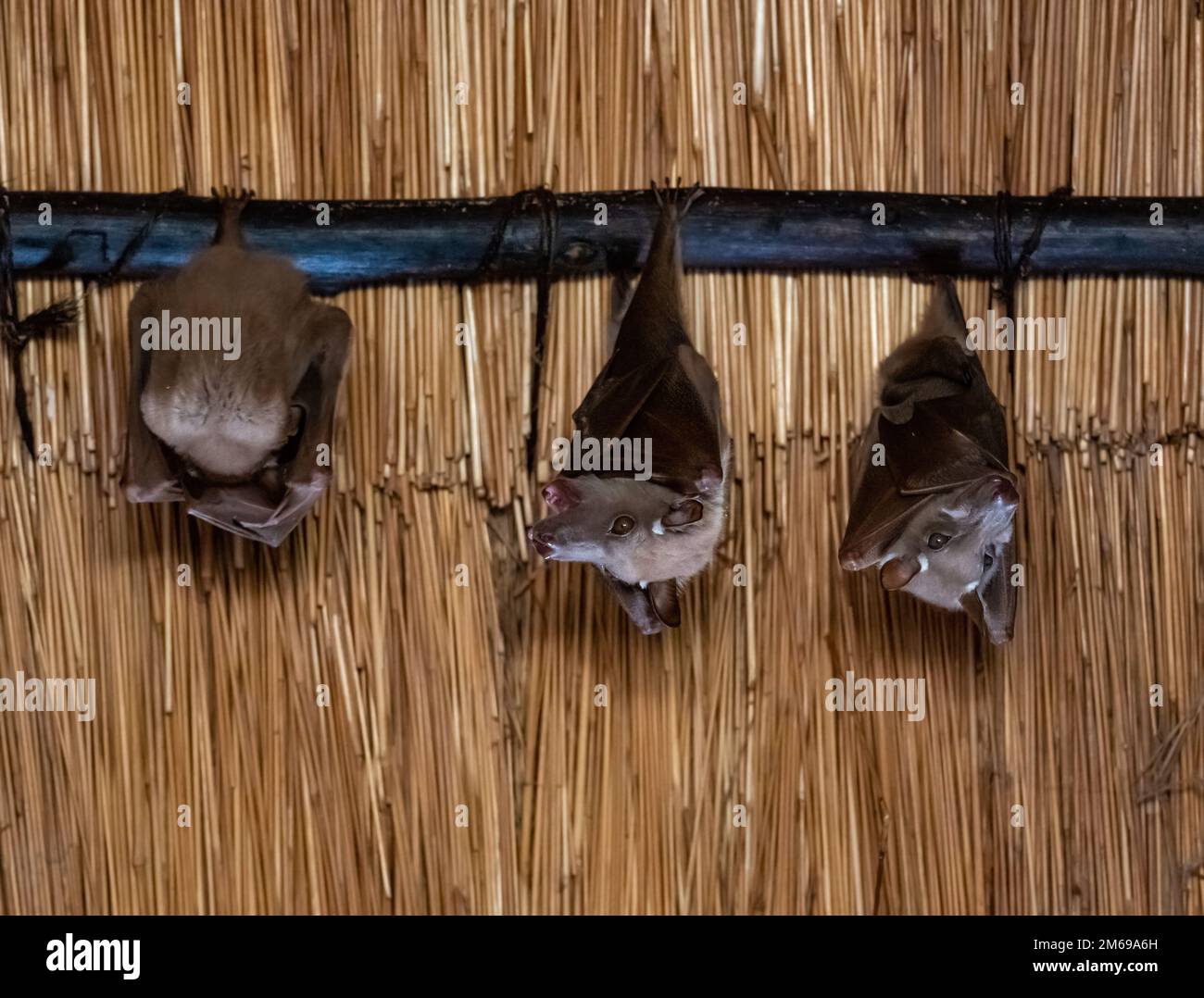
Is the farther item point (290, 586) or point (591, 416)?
point (290, 586)

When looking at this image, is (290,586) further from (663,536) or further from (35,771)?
(663,536)

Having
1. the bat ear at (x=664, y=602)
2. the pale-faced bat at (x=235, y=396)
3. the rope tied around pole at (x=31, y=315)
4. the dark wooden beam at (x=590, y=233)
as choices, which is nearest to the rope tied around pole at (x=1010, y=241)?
the dark wooden beam at (x=590, y=233)

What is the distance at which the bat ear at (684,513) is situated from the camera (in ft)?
7.91

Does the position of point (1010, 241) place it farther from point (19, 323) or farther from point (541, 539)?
point (19, 323)

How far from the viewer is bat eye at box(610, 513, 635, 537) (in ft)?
7.94

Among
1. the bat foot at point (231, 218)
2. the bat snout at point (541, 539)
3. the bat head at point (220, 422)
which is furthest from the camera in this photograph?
the bat foot at point (231, 218)

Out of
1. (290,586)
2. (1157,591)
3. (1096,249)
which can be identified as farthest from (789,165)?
(290,586)

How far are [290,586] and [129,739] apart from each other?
1.84 feet

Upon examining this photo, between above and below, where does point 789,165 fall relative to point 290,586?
above

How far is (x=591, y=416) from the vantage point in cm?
253

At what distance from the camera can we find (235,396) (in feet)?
8.34

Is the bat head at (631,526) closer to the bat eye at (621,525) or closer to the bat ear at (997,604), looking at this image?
the bat eye at (621,525)

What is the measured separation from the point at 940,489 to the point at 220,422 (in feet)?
5.41

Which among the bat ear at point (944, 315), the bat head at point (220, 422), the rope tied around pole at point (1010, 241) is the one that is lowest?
the bat head at point (220, 422)
